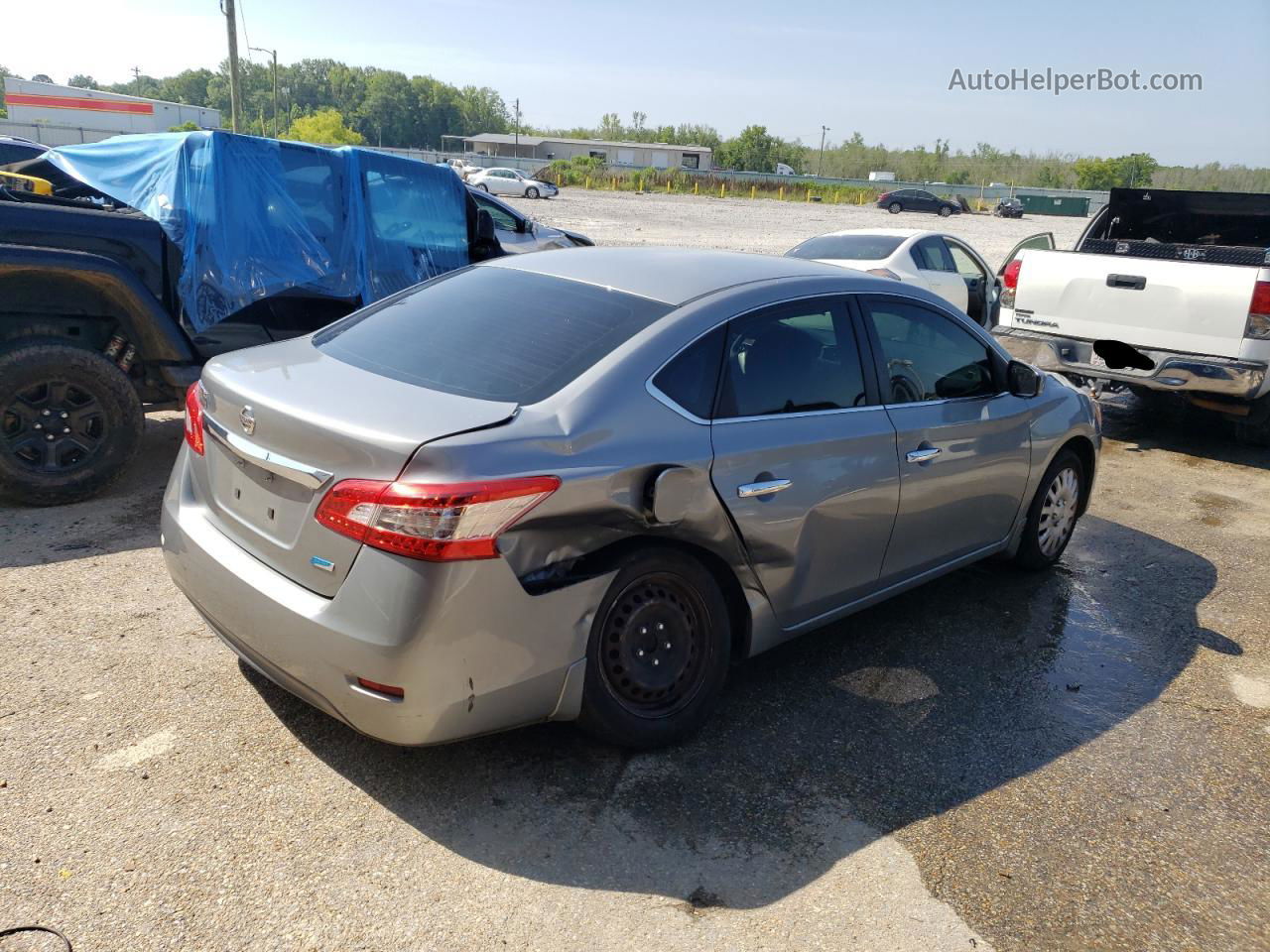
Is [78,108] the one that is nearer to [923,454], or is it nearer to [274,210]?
[274,210]

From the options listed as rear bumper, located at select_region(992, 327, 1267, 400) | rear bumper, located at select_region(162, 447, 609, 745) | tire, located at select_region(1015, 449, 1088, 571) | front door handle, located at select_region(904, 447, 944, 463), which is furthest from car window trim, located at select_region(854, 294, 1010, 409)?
rear bumper, located at select_region(992, 327, 1267, 400)

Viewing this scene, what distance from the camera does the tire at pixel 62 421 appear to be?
5.20 metres

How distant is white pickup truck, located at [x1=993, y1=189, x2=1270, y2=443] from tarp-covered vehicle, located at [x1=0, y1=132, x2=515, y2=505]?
4.98 metres

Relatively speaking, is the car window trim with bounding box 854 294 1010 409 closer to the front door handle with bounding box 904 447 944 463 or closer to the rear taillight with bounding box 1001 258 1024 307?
the front door handle with bounding box 904 447 944 463

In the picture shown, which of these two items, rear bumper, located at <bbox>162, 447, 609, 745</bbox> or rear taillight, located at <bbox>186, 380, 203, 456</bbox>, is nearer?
rear bumper, located at <bbox>162, 447, 609, 745</bbox>

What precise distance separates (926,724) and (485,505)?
6.71ft

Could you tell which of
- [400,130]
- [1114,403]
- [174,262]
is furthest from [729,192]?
[400,130]

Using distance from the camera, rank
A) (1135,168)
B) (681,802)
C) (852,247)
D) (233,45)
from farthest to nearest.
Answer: (1135,168), (233,45), (852,247), (681,802)

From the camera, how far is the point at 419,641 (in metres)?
2.65

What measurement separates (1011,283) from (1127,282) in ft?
3.47

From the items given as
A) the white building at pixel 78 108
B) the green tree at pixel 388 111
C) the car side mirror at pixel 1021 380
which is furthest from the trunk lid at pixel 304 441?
the green tree at pixel 388 111

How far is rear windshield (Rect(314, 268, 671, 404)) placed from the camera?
126 inches

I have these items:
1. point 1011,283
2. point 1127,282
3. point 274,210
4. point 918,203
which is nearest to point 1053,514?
point 1127,282

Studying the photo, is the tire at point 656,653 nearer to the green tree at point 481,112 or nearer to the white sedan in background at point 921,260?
the white sedan in background at point 921,260
